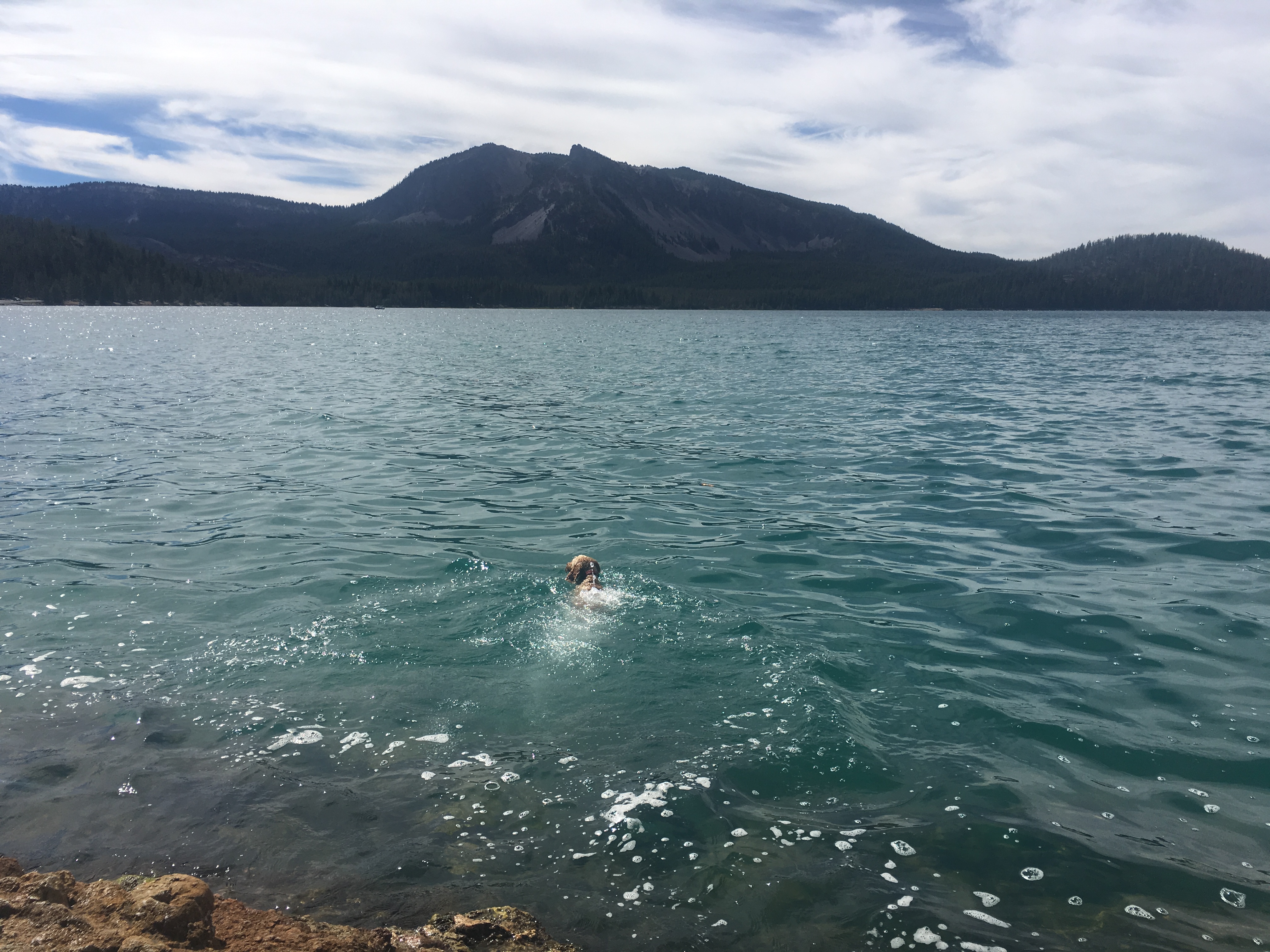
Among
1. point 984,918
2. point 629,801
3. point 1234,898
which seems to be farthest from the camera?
point 629,801

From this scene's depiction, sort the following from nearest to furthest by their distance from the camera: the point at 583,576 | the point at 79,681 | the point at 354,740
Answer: the point at 354,740 < the point at 79,681 < the point at 583,576

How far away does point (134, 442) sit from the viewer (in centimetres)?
2425

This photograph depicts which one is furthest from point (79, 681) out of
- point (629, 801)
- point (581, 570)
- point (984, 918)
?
point (984, 918)

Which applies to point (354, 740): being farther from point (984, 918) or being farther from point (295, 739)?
point (984, 918)

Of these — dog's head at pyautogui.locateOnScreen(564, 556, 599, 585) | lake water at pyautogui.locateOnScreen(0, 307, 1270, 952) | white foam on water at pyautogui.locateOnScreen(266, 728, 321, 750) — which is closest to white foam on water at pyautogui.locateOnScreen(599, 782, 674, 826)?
lake water at pyautogui.locateOnScreen(0, 307, 1270, 952)

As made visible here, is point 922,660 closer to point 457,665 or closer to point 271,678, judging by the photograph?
point 457,665

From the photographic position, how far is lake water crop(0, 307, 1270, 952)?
5.98m

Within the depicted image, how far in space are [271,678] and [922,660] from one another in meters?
8.02

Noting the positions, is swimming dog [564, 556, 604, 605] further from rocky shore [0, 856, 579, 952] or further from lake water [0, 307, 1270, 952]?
rocky shore [0, 856, 579, 952]

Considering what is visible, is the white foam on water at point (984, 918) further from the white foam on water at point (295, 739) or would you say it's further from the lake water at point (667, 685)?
the white foam on water at point (295, 739)

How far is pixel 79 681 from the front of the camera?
9211 millimetres

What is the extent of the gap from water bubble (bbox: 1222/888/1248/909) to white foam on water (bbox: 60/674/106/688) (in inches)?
445

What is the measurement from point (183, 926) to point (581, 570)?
785 centimetres

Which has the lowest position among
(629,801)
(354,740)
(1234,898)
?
(354,740)
